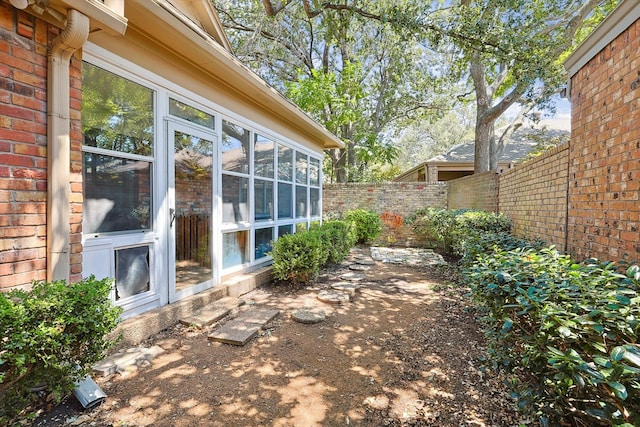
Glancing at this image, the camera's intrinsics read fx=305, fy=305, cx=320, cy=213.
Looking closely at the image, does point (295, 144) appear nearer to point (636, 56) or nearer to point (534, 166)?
point (534, 166)

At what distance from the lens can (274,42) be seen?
1163 centimetres

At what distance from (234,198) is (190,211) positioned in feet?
3.12

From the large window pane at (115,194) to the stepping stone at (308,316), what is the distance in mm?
1993

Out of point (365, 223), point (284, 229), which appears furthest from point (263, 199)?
point (365, 223)

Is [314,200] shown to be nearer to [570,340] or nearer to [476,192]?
[476,192]

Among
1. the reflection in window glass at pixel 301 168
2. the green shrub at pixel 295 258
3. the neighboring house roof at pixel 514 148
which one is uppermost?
the neighboring house roof at pixel 514 148

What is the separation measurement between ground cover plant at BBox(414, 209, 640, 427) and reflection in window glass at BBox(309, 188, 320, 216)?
18.9 ft

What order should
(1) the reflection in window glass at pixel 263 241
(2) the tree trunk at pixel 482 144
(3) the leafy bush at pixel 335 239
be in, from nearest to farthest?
(1) the reflection in window glass at pixel 263 241
(3) the leafy bush at pixel 335 239
(2) the tree trunk at pixel 482 144

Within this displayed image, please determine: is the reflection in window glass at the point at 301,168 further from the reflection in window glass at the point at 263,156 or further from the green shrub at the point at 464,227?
the green shrub at the point at 464,227

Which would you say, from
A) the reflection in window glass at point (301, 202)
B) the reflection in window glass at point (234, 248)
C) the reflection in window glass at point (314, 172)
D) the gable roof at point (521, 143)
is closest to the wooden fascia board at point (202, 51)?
the reflection in window glass at point (301, 202)

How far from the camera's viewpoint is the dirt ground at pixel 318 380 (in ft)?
6.63

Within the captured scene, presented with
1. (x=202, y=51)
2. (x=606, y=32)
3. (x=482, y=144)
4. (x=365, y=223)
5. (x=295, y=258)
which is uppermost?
(x=482, y=144)

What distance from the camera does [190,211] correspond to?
384 cm

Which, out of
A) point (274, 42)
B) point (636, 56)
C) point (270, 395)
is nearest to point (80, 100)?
point (270, 395)
